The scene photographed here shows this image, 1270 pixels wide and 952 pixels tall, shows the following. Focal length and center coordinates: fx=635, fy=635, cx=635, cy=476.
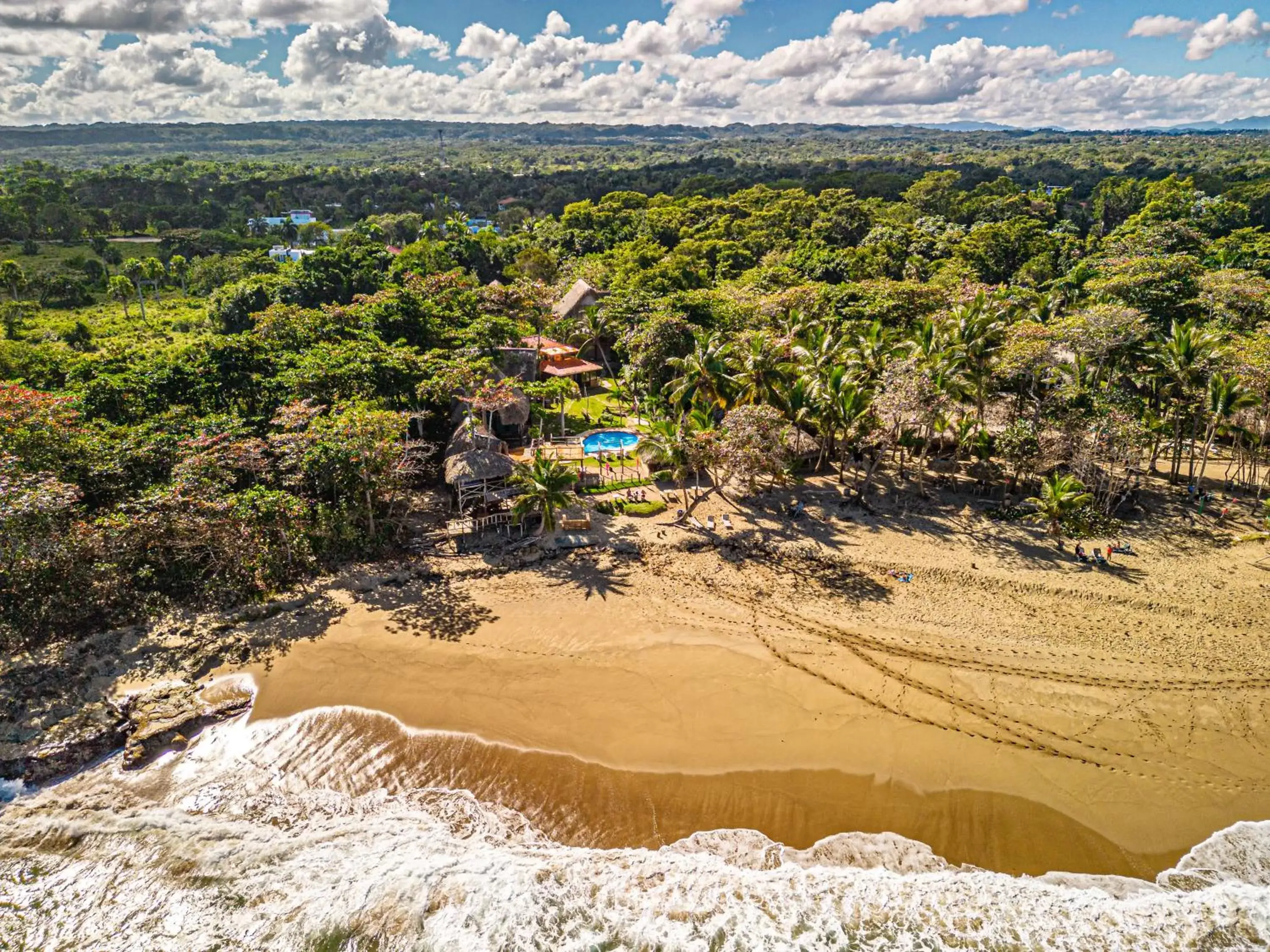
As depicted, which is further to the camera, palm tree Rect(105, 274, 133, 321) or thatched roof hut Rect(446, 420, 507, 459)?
palm tree Rect(105, 274, 133, 321)

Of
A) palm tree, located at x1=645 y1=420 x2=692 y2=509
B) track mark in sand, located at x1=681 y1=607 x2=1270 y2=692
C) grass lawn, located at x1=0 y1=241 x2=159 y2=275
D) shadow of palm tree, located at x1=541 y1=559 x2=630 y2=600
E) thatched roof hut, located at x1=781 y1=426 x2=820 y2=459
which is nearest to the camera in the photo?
track mark in sand, located at x1=681 y1=607 x2=1270 y2=692

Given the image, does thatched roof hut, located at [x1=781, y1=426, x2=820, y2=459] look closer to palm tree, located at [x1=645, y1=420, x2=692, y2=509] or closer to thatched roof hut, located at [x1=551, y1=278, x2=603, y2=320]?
palm tree, located at [x1=645, y1=420, x2=692, y2=509]

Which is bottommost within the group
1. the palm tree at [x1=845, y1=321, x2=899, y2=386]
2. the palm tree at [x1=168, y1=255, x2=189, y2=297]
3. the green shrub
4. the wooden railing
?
the green shrub

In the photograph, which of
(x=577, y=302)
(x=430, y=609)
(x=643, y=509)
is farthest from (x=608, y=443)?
(x=577, y=302)

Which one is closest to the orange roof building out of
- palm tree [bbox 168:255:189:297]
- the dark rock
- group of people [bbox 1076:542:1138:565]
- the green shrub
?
the green shrub

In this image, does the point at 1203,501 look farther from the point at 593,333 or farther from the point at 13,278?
the point at 13,278

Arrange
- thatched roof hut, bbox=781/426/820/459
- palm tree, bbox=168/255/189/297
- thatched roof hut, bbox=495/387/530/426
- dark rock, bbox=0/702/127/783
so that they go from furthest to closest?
palm tree, bbox=168/255/189/297 → thatched roof hut, bbox=495/387/530/426 → thatched roof hut, bbox=781/426/820/459 → dark rock, bbox=0/702/127/783

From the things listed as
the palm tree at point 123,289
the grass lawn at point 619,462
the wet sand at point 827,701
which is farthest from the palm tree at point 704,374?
the palm tree at point 123,289
